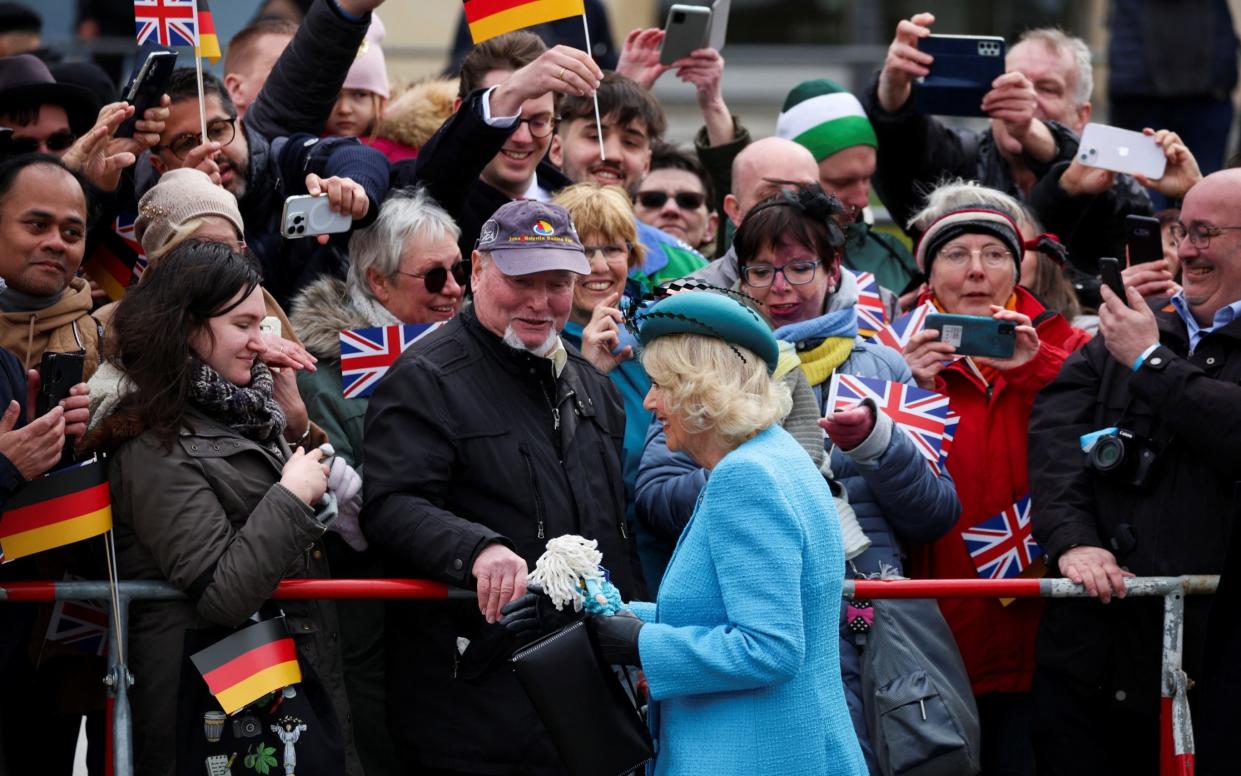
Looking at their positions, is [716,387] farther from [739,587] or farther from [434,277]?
[434,277]

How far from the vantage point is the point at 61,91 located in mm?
6438

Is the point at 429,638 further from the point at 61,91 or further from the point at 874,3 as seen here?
the point at 874,3

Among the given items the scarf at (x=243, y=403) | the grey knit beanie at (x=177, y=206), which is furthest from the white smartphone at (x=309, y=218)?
the scarf at (x=243, y=403)

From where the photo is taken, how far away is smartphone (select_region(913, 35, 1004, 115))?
24.6 ft

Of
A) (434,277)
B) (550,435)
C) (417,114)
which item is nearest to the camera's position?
(550,435)

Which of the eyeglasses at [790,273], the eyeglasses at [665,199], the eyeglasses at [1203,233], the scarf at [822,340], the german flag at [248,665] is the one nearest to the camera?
the german flag at [248,665]

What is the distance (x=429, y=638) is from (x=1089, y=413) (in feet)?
7.48

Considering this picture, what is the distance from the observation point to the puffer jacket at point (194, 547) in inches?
193

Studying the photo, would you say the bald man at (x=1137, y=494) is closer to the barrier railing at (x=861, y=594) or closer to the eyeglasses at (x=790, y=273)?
the barrier railing at (x=861, y=594)

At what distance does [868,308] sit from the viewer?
6.56 metres

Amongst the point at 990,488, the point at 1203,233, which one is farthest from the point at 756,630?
the point at 1203,233

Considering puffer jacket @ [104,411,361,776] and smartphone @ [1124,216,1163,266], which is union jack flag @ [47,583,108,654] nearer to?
puffer jacket @ [104,411,361,776]

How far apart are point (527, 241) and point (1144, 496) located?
2099mm

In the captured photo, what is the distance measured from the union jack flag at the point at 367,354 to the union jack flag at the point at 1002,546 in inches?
77.3
